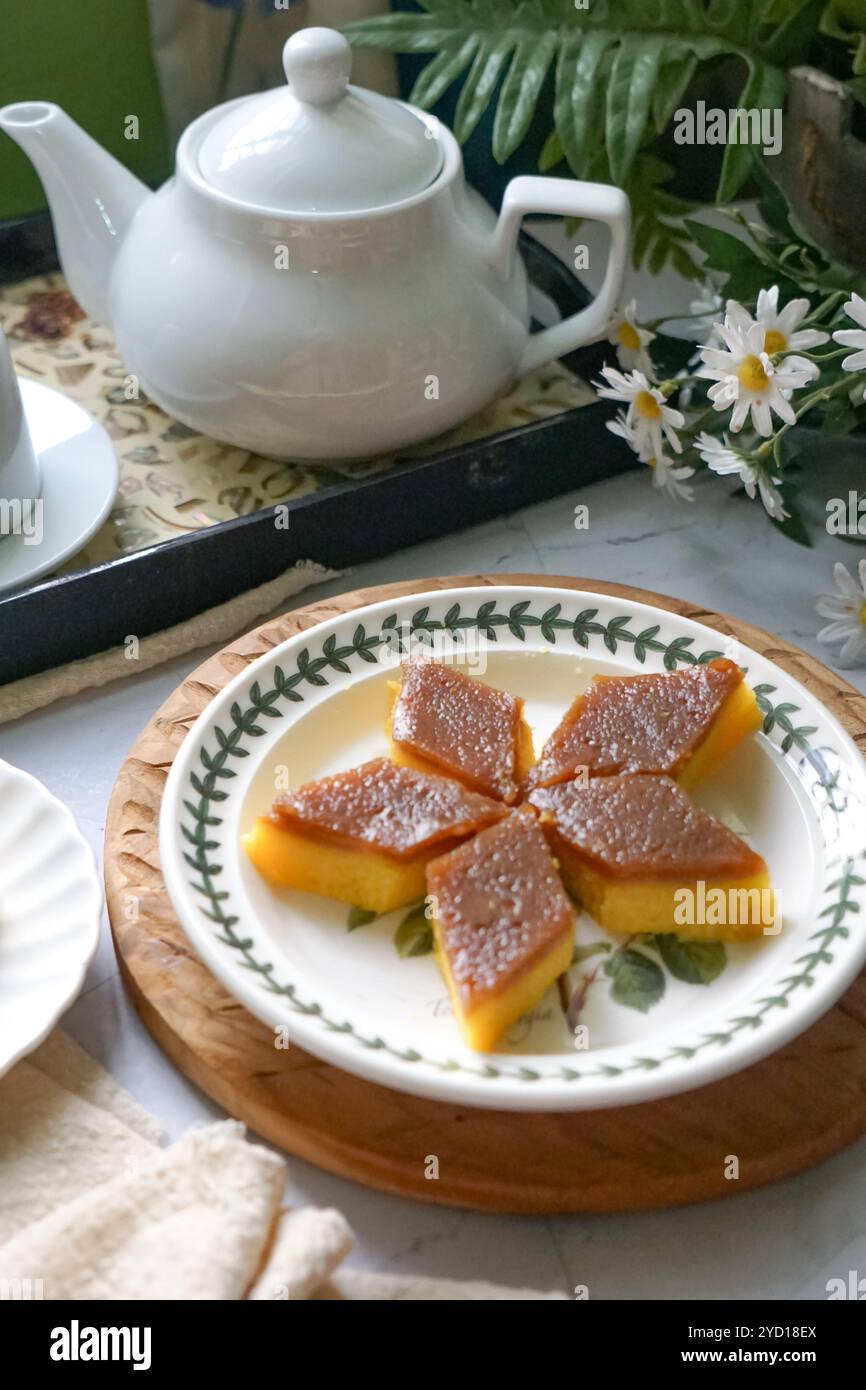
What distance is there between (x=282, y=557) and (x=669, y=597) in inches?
11.9

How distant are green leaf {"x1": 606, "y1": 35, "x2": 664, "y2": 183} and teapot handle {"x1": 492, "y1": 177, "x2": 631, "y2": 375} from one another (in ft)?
0.18

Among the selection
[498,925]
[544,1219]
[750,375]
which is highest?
[750,375]

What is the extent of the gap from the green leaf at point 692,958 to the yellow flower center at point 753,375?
1.40 feet

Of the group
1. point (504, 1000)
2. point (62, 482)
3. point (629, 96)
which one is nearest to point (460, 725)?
point (504, 1000)

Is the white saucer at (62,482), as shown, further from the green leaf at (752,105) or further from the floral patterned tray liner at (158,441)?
the green leaf at (752,105)

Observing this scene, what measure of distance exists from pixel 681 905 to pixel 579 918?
0.06 m

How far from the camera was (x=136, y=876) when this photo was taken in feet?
2.76

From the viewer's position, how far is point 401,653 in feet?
3.14

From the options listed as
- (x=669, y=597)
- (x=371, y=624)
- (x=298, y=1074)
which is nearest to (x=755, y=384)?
(x=669, y=597)

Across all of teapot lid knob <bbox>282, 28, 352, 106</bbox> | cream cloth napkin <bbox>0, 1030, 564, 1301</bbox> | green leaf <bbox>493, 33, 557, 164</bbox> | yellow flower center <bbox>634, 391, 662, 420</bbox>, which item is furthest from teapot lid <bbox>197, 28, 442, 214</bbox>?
cream cloth napkin <bbox>0, 1030, 564, 1301</bbox>

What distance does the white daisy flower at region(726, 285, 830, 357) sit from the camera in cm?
97

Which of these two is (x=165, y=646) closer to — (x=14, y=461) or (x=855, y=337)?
(x=14, y=461)

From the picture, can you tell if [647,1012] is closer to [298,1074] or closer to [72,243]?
[298,1074]

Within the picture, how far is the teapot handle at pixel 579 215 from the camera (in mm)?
1064
